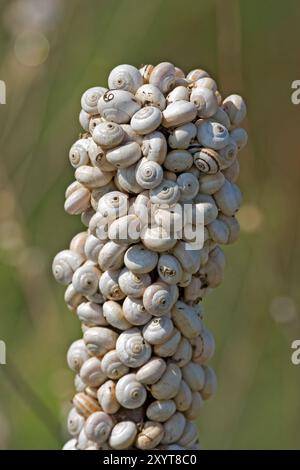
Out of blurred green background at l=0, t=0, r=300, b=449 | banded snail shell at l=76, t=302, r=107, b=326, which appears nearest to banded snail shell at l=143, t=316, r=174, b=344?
banded snail shell at l=76, t=302, r=107, b=326

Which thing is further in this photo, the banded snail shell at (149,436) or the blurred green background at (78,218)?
the blurred green background at (78,218)

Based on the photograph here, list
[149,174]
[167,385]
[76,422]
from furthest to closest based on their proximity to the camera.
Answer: [76,422] < [167,385] < [149,174]

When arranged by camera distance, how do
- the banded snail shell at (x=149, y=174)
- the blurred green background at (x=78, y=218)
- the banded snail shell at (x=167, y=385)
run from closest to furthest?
the banded snail shell at (x=149, y=174)
the banded snail shell at (x=167, y=385)
the blurred green background at (x=78, y=218)

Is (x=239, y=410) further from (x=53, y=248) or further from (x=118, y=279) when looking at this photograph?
(x=118, y=279)

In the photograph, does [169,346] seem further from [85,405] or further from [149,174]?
[149,174]

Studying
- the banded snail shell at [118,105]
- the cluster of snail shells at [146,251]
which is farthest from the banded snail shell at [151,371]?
the banded snail shell at [118,105]

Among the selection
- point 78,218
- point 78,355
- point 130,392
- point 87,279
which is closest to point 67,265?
point 87,279

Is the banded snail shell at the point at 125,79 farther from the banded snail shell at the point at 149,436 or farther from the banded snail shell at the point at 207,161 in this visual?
the banded snail shell at the point at 149,436
